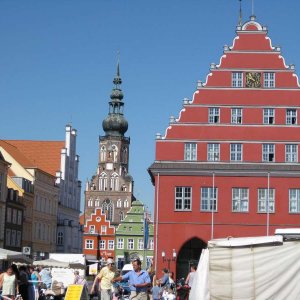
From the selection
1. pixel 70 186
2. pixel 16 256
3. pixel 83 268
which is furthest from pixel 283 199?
pixel 70 186

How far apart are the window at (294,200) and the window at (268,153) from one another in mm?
2191

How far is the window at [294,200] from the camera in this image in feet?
153

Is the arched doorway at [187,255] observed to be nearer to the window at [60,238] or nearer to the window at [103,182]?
the window at [60,238]

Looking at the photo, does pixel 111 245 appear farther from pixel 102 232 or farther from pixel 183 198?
pixel 183 198

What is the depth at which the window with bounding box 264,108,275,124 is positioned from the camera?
47000mm

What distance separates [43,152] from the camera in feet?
274

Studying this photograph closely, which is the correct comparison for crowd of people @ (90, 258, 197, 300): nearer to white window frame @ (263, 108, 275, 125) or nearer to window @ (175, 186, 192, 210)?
window @ (175, 186, 192, 210)

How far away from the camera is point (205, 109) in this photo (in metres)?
47.3

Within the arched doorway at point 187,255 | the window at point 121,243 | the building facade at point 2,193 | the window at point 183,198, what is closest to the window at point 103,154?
the window at point 121,243

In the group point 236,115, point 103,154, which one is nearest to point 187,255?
point 236,115

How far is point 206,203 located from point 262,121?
19.1 feet

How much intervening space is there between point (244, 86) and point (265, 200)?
6805mm

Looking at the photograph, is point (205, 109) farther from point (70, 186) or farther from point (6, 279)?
point (70, 186)

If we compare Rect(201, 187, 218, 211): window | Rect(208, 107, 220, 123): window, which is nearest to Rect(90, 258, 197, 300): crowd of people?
Rect(201, 187, 218, 211): window
